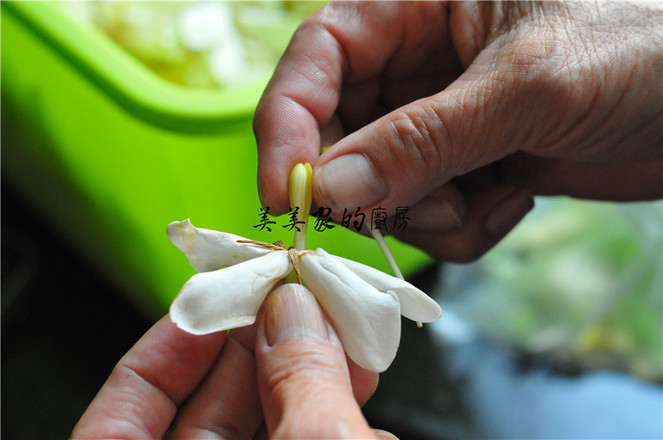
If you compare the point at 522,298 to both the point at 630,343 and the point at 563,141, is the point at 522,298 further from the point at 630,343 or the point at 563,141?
the point at 563,141

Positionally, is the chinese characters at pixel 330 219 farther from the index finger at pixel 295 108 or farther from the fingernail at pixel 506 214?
the fingernail at pixel 506 214

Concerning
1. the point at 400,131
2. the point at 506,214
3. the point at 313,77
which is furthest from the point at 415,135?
the point at 506,214

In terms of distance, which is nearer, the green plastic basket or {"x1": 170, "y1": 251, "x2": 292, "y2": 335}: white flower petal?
{"x1": 170, "y1": 251, "x2": 292, "y2": 335}: white flower petal

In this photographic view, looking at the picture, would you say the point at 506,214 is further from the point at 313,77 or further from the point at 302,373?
the point at 302,373

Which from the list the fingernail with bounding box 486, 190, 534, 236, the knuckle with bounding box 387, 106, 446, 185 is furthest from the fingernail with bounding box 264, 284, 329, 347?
the fingernail with bounding box 486, 190, 534, 236

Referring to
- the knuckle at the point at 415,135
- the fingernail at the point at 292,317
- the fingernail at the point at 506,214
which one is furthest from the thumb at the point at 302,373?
the fingernail at the point at 506,214

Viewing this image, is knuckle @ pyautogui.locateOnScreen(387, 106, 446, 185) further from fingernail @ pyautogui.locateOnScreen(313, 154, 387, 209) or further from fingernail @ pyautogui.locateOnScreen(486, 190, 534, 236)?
fingernail @ pyautogui.locateOnScreen(486, 190, 534, 236)
